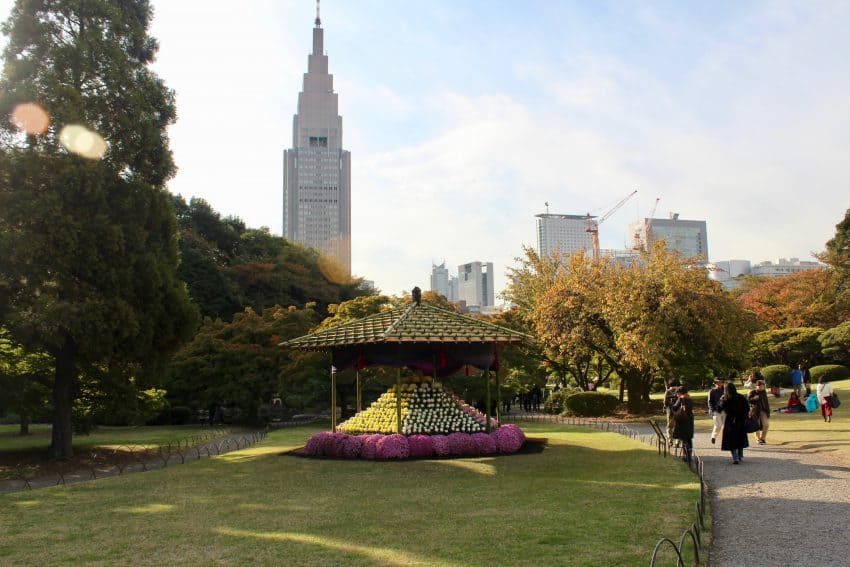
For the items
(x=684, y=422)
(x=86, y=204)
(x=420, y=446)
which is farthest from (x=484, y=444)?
(x=86, y=204)

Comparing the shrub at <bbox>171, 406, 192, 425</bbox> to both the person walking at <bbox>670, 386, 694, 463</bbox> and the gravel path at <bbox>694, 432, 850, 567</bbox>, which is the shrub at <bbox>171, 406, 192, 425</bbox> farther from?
the gravel path at <bbox>694, 432, 850, 567</bbox>

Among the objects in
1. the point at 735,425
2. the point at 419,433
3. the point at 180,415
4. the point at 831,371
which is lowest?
the point at 180,415

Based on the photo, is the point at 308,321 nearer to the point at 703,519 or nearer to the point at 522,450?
the point at 522,450

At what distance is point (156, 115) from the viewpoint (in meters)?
20.1

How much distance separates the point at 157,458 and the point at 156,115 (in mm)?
10061

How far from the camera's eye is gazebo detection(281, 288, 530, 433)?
16312 mm

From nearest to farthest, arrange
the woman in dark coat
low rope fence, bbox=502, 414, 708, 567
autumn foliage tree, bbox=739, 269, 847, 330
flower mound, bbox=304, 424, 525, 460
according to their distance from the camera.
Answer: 1. low rope fence, bbox=502, 414, 708, 567
2. the woman in dark coat
3. flower mound, bbox=304, 424, 525, 460
4. autumn foliage tree, bbox=739, 269, 847, 330

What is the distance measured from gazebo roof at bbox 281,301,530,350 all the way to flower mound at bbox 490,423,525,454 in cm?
226

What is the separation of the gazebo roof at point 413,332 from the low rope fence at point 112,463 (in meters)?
4.88

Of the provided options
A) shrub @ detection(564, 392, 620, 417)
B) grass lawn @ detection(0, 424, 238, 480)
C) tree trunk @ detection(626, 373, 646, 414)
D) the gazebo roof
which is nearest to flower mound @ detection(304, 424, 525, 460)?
the gazebo roof

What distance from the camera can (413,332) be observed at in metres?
16.3

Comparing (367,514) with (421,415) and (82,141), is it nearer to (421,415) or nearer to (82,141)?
(421,415)

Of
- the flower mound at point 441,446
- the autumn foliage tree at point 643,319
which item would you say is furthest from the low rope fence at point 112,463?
the autumn foliage tree at point 643,319

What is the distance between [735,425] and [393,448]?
741 cm
